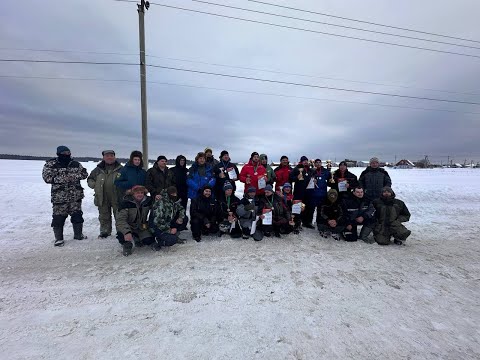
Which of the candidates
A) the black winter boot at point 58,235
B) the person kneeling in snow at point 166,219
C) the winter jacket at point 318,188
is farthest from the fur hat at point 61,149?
the winter jacket at point 318,188

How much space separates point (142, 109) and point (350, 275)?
7148mm

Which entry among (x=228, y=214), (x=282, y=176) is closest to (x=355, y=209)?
(x=282, y=176)

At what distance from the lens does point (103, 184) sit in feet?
17.9

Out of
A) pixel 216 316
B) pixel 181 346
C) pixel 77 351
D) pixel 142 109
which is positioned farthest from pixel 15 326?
pixel 142 109

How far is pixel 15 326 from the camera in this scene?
261 centimetres

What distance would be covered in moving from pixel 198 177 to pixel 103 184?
2159mm

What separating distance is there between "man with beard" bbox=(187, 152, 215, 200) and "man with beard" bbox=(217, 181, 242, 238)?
468mm

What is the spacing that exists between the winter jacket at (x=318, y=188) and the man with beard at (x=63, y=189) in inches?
221

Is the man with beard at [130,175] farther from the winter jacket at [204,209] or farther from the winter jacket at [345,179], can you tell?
the winter jacket at [345,179]

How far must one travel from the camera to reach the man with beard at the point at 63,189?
5.04 m

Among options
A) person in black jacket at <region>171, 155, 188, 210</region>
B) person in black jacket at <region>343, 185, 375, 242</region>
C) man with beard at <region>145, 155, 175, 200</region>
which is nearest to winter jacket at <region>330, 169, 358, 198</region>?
person in black jacket at <region>343, 185, 375, 242</region>

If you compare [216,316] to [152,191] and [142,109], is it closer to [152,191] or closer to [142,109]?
[152,191]

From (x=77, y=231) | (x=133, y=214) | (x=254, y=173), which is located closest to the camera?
(x=133, y=214)

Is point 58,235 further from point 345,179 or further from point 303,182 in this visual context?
point 345,179
